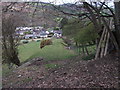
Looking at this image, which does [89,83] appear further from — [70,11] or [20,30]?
[20,30]

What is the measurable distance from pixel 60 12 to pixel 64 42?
5690mm

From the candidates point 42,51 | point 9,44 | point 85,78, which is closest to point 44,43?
point 42,51

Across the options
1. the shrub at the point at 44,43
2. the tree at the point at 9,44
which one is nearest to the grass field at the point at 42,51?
the shrub at the point at 44,43

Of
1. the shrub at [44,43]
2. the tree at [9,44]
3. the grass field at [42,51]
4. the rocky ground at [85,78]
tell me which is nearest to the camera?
the rocky ground at [85,78]

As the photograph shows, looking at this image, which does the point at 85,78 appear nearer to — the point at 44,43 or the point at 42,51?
the point at 42,51

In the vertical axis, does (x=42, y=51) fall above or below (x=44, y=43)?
below

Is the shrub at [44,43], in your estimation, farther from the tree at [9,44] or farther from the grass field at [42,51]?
the tree at [9,44]

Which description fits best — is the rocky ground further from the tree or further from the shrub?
the shrub

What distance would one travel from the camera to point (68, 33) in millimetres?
8461

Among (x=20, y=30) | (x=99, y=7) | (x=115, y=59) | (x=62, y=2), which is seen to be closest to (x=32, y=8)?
(x=62, y=2)

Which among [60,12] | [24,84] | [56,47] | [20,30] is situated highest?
[60,12]

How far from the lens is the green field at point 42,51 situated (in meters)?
9.00

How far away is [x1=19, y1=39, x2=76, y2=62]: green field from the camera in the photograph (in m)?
9.00

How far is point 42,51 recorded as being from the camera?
10289 millimetres
